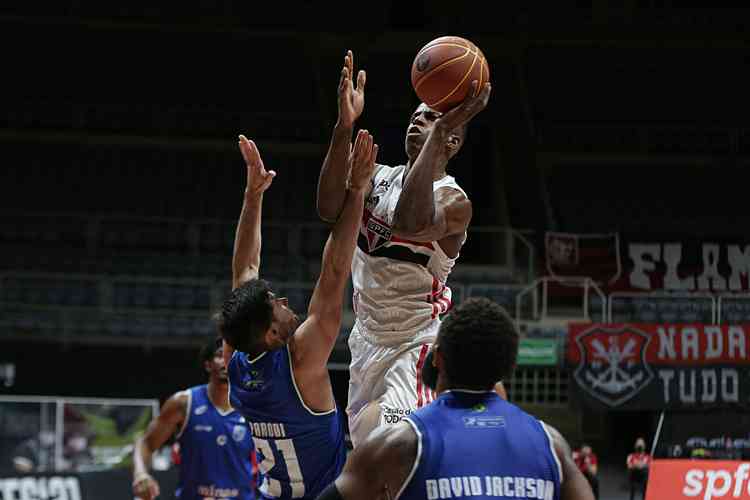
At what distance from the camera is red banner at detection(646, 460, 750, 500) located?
813 centimetres

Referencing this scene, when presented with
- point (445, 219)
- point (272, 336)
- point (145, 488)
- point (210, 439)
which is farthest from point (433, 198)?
point (210, 439)

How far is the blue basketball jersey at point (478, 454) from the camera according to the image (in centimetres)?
288

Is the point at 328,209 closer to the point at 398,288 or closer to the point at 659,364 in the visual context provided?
the point at 398,288

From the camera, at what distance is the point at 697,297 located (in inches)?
633

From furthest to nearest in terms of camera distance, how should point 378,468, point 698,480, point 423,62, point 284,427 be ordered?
1. point 698,480
2. point 423,62
3. point 284,427
4. point 378,468

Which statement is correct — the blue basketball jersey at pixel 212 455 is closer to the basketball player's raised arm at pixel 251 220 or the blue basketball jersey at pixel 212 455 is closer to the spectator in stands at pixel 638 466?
the basketball player's raised arm at pixel 251 220

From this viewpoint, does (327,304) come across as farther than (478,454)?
Yes

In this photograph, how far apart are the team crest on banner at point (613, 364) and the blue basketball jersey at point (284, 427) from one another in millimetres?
11329

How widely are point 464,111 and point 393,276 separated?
33.7 inches

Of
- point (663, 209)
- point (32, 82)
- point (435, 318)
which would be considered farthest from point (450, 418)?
point (32, 82)

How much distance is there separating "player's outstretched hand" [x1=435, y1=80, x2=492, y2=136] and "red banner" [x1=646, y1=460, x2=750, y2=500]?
471 centimetres

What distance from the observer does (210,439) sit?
784cm

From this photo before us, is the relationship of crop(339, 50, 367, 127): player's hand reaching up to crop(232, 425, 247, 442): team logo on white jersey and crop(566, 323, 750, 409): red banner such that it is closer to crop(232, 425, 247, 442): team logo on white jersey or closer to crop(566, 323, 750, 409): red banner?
crop(232, 425, 247, 442): team logo on white jersey

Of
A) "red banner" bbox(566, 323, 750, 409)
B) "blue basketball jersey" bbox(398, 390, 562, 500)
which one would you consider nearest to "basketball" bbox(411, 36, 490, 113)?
"blue basketball jersey" bbox(398, 390, 562, 500)
